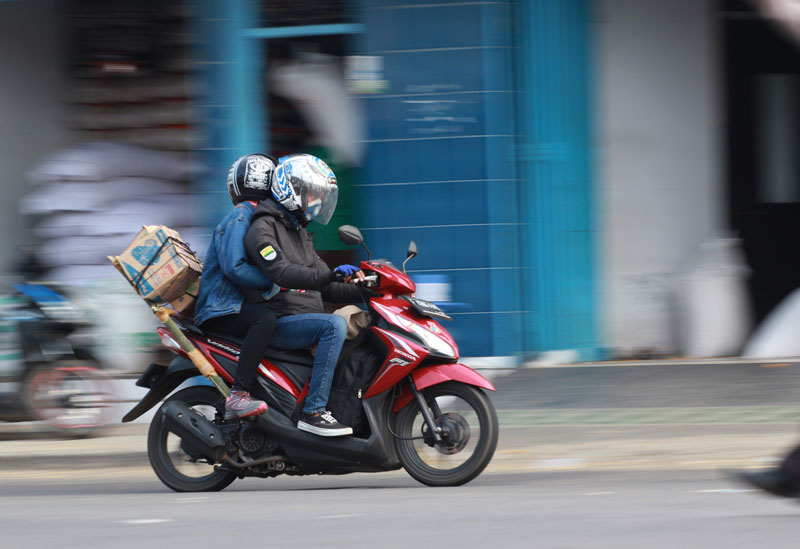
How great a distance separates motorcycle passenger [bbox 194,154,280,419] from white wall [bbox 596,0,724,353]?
4442 millimetres

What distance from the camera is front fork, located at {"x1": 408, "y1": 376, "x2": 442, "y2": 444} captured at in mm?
6465

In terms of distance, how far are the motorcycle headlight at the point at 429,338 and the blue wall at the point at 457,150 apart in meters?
3.54

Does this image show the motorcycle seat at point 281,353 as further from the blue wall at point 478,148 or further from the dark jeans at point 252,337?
the blue wall at point 478,148

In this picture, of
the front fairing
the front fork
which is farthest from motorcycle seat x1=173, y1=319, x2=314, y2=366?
the front fork

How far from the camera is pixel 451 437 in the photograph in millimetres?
6445

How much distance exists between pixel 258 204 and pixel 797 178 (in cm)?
650

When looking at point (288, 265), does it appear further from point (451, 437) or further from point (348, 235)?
point (451, 437)

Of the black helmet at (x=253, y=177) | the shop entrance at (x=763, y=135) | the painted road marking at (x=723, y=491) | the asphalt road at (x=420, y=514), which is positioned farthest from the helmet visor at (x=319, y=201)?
the shop entrance at (x=763, y=135)

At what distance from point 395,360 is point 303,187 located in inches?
42.2

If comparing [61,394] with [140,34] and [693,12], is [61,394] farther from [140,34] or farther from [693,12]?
[693,12]

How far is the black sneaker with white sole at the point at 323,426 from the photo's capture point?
648 centimetres

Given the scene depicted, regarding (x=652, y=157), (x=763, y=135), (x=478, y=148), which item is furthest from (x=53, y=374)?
(x=763, y=135)

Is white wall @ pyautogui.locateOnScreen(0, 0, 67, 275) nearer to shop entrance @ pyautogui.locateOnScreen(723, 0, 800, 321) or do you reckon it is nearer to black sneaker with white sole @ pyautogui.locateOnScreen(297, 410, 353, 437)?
black sneaker with white sole @ pyautogui.locateOnScreen(297, 410, 353, 437)

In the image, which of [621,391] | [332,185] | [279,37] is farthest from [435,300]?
[332,185]
